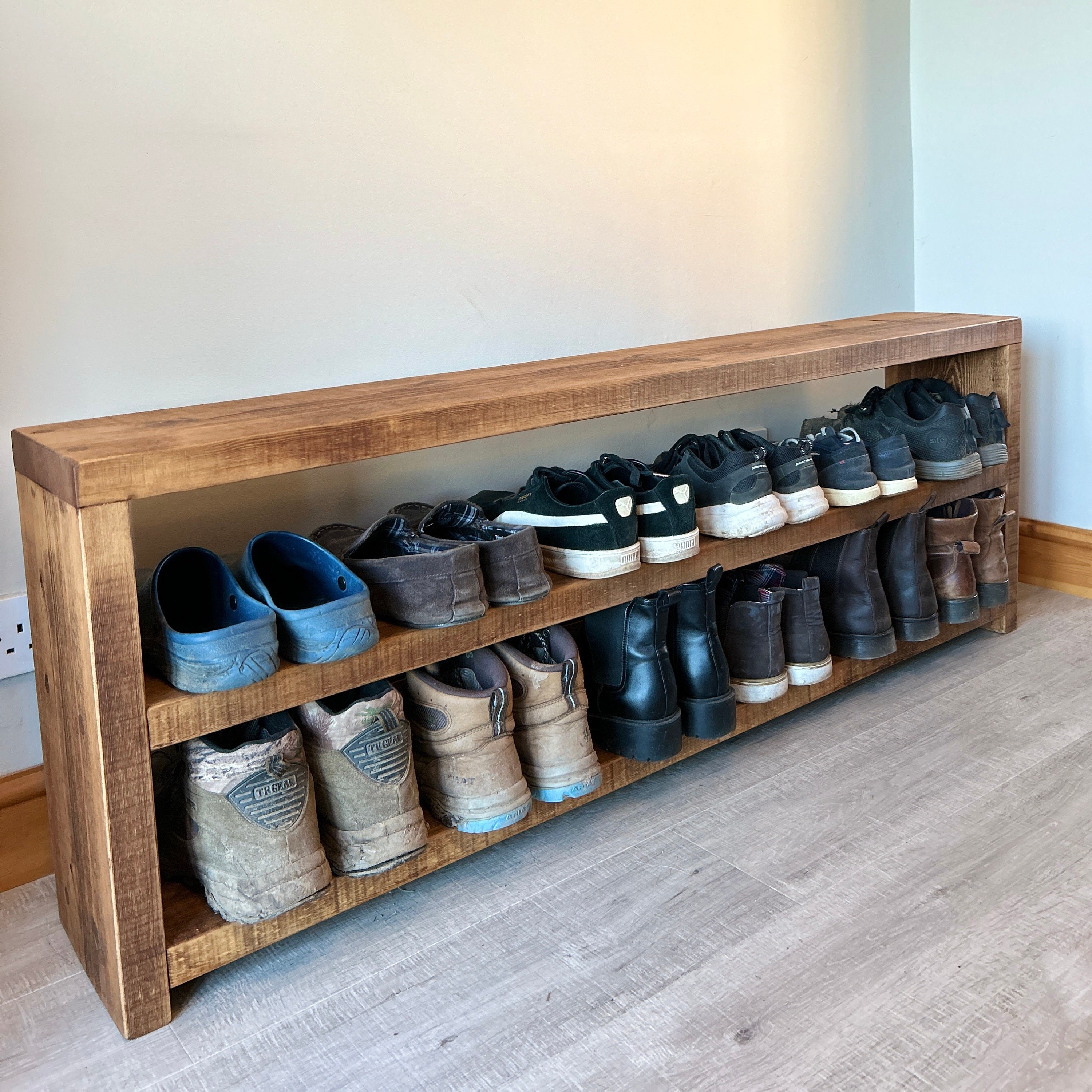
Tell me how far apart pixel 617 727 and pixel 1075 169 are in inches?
64.3

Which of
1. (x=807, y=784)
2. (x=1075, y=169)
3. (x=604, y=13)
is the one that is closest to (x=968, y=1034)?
(x=807, y=784)

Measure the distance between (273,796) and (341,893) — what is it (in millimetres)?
187

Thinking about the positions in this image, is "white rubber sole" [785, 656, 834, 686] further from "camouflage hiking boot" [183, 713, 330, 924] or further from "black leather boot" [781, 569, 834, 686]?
"camouflage hiking boot" [183, 713, 330, 924]

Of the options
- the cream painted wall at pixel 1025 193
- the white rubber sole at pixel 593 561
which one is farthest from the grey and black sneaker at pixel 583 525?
the cream painted wall at pixel 1025 193

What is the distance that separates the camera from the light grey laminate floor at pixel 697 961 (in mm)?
1065

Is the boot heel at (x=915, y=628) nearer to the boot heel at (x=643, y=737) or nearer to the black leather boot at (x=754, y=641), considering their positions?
the black leather boot at (x=754, y=641)

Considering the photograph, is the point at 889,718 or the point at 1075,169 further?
the point at 1075,169

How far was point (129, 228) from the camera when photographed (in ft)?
4.63

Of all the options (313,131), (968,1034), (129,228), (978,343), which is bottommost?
(968,1034)

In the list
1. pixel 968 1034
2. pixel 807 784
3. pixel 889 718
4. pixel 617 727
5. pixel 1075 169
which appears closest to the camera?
pixel 968 1034

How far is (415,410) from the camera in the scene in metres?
1.22

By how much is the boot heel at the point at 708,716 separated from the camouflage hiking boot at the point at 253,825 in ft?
1.96

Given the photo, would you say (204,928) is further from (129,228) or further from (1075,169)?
(1075,169)

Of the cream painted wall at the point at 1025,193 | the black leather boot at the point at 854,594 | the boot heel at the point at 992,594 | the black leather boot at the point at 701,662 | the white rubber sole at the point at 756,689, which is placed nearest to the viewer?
the black leather boot at the point at 701,662
